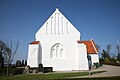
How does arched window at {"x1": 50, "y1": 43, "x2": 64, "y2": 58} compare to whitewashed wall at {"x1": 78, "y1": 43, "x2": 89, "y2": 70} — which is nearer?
whitewashed wall at {"x1": 78, "y1": 43, "x2": 89, "y2": 70}

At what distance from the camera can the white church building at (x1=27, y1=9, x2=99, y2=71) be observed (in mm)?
33312

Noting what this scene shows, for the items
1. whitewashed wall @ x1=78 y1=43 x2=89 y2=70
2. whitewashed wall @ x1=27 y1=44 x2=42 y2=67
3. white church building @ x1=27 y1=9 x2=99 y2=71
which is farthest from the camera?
white church building @ x1=27 y1=9 x2=99 y2=71

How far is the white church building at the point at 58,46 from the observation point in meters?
33.3

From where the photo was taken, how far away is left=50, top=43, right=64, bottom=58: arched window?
34906mm

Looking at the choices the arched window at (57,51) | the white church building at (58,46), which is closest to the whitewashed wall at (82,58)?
the white church building at (58,46)

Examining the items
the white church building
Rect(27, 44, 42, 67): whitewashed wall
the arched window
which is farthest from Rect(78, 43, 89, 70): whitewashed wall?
Rect(27, 44, 42, 67): whitewashed wall

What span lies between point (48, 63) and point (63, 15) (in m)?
11.0

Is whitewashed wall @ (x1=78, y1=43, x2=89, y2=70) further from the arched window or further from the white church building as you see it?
the arched window

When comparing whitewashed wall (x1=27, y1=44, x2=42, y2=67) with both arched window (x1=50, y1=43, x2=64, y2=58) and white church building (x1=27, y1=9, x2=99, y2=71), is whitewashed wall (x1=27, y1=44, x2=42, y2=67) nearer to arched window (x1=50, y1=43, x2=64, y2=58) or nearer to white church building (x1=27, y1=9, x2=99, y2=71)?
white church building (x1=27, y1=9, x2=99, y2=71)

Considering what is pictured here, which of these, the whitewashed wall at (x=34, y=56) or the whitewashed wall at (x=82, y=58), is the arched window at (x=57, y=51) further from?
the whitewashed wall at (x=82, y=58)

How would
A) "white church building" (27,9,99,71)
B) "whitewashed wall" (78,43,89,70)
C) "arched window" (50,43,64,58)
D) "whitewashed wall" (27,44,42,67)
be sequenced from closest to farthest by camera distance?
1. "whitewashed wall" (78,43,89,70)
2. "whitewashed wall" (27,44,42,67)
3. "white church building" (27,9,99,71)
4. "arched window" (50,43,64,58)

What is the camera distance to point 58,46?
1389 inches

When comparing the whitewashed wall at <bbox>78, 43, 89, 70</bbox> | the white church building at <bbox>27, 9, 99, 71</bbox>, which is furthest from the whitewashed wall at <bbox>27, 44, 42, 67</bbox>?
the whitewashed wall at <bbox>78, 43, 89, 70</bbox>

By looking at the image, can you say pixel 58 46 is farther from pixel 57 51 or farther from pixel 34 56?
pixel 34 56
